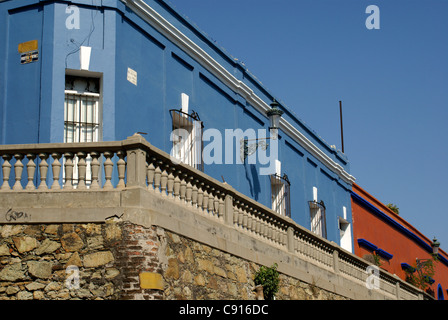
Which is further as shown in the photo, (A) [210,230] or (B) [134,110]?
(B) [134,110]

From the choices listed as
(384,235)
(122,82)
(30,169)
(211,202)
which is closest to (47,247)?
(30,169)

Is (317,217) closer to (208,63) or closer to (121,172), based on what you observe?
(208,63)

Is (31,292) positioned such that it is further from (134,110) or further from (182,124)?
(182,124)

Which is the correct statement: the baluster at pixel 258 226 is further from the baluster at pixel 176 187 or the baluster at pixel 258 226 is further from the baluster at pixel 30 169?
the baluster at pixel 30 169

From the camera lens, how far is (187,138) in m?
18.4

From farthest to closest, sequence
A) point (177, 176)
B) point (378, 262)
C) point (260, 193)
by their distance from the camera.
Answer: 1. point (378, 262)
2. point (260, 193)
3. point (177, 176)

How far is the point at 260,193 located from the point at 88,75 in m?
7.49

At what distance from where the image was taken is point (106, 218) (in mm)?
11602

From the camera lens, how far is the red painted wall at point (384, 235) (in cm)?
2919

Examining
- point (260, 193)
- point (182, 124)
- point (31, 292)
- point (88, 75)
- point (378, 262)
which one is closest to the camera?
point (31, 292)

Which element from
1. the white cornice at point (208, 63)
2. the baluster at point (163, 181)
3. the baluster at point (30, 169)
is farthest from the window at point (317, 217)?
the baluster at point (30, 169)

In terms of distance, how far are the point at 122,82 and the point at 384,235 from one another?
17754mm

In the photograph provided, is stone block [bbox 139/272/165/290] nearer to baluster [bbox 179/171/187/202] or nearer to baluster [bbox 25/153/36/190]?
baluster [bbox 179/171/187/202]

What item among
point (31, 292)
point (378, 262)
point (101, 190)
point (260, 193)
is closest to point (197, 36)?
point (260, 193)
